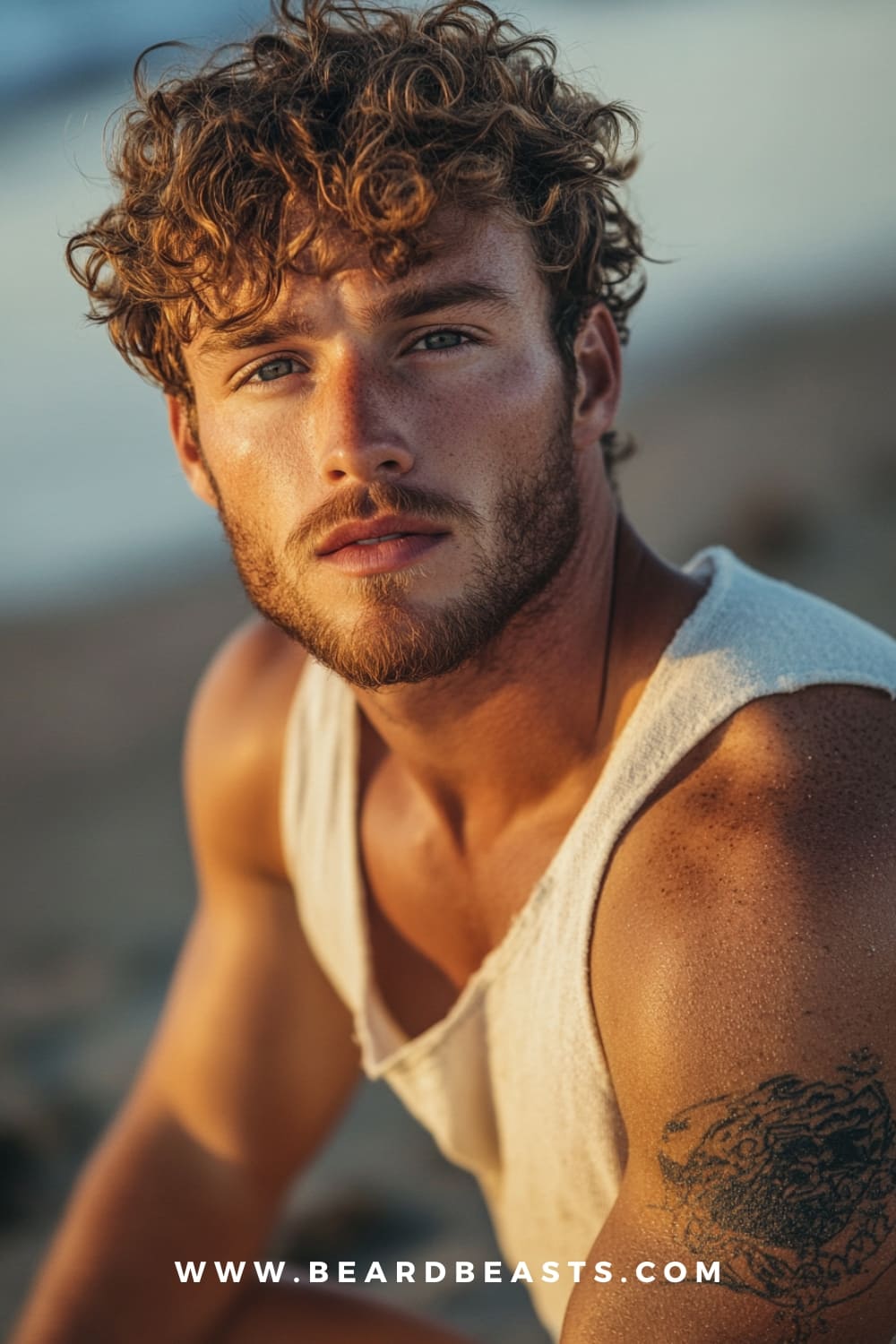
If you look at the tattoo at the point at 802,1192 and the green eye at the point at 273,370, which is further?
the green eye at the point at 273,370

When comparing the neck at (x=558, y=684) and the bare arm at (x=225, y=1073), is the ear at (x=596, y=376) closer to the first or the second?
the neck at (x=558, y=684)

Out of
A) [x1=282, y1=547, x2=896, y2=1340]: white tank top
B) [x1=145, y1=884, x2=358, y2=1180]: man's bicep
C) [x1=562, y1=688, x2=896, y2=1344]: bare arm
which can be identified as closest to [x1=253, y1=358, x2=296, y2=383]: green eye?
[x1=282, y1=547, x2=896, y2=1340]: white tank top

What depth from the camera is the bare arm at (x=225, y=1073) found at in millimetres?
2998

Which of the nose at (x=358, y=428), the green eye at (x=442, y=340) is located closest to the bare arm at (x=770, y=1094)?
the nose at (x=358, y=428)

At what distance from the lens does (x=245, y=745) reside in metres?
3.10

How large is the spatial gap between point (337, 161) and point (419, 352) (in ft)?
1.05

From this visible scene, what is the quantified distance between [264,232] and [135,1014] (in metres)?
2.81

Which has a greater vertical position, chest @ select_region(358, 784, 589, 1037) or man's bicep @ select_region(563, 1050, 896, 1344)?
chest @ select_region(358, 784, 589, 1037)

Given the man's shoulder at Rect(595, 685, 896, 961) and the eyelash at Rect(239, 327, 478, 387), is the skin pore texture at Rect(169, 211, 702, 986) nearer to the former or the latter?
the eyelash at Rect(239, 327, 478, 387)

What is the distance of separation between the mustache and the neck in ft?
0.90

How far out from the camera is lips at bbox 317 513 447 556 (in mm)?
2252

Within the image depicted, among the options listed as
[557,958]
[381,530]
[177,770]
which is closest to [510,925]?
[557,958]

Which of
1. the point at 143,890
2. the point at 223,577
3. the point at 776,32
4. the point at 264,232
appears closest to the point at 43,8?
the point at 776,32

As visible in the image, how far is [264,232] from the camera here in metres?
2.31
